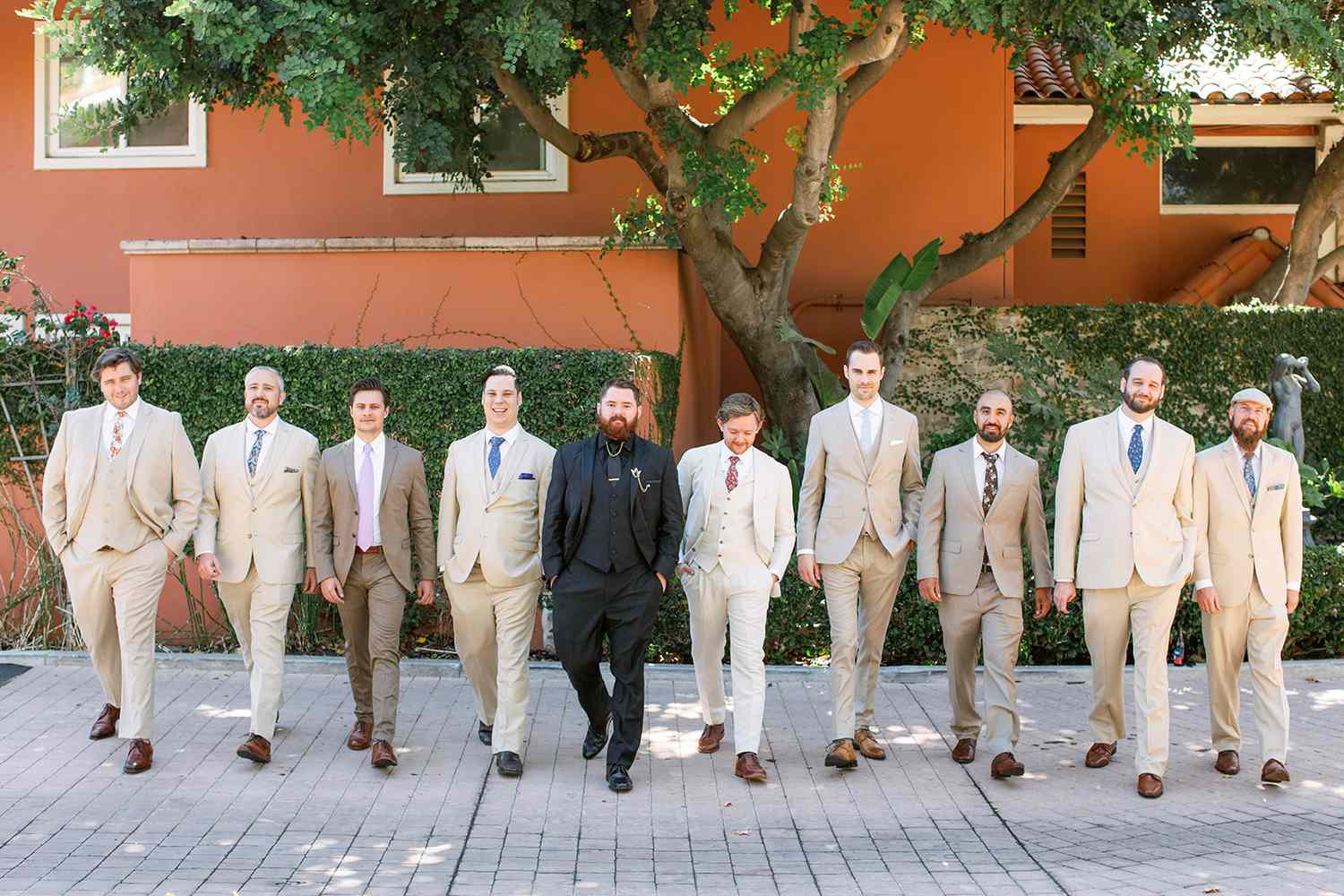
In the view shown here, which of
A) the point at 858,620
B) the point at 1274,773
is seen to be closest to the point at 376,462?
the point at 858,620

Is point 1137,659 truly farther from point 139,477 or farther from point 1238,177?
point 1238,177

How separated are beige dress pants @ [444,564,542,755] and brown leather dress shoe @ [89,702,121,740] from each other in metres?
2.02

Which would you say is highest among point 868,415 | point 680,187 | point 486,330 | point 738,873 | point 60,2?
point 60,2

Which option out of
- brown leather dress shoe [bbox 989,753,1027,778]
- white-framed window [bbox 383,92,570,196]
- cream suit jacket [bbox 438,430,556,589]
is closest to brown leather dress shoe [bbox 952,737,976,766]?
brown leather dress shoe [bbox 989,753,1027,778]

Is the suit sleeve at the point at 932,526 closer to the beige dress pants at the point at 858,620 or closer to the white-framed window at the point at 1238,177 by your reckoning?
the beige dress pants at the point at 858,620

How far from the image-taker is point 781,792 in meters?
6.91

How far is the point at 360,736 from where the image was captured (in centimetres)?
750

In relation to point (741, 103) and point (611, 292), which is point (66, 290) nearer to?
point (611, 292)

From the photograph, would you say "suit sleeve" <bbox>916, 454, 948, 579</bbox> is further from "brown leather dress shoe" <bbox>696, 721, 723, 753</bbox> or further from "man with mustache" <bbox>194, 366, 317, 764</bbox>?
"man with mustache" <bbox>194, 366, 317, 764</bbox>

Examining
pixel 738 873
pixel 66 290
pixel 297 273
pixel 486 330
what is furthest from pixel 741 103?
pixel 66 290

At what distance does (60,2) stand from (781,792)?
11.7 m

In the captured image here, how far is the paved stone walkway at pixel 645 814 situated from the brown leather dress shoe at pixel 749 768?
0.21 feet

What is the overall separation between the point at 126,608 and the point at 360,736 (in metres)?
1.40

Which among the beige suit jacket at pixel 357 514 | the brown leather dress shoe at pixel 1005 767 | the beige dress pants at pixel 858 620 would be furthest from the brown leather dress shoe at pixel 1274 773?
the beige suit jacket at pixel 357 514
